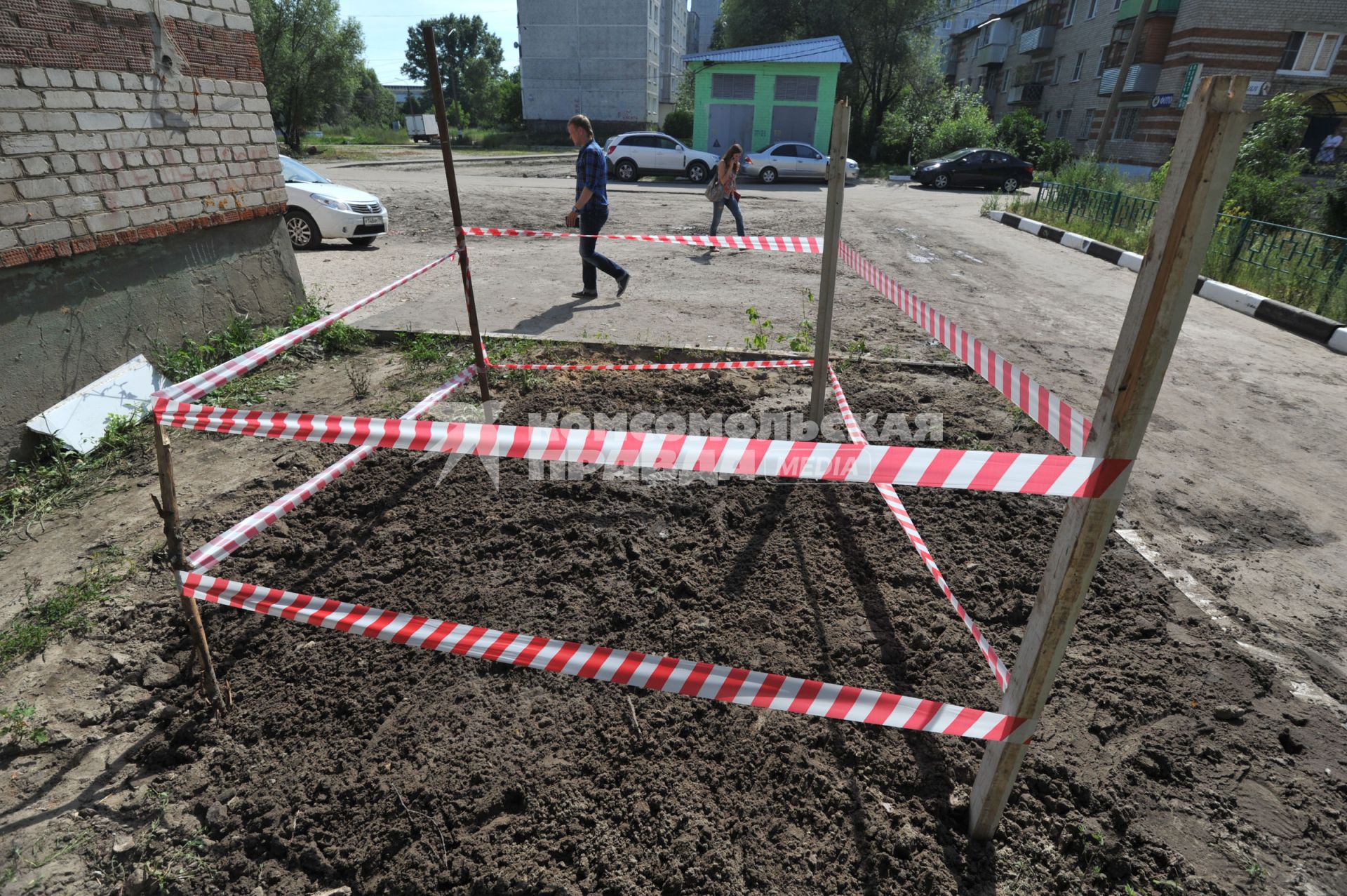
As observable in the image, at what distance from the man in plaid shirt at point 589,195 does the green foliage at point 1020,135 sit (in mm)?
28385

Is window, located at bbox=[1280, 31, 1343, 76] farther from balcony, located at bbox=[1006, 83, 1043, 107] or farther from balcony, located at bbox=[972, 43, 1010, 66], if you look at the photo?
balcony, located at bbox=[972, 43, 1010, 66]

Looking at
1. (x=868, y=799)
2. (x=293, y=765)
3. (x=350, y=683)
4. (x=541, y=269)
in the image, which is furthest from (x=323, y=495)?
(x=541, y=269)

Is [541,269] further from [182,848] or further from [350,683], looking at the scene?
[182,848]

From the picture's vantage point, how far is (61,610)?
3.11 meters

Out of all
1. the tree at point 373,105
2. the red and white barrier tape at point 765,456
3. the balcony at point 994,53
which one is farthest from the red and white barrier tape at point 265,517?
the tree at point 373,105

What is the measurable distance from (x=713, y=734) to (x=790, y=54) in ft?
102

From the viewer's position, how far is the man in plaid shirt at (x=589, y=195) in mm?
6703

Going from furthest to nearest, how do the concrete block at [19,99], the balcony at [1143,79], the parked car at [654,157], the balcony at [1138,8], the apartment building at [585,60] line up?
the apartment building at [585,60], the balcony at [1143,79], the balcony at [1138,8], the parked car at [654,157], the concrete block at [19,99]

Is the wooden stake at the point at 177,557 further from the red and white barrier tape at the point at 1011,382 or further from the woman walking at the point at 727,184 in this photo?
the woman walking at the point at 727,184

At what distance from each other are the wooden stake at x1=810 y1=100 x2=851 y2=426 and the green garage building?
26.2 meters

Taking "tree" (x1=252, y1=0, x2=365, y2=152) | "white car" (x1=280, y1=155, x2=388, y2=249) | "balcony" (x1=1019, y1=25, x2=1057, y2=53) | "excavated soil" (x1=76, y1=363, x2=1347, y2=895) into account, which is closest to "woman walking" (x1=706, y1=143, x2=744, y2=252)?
"white car" (x1=280, y1=155, x2=388, y2=249)

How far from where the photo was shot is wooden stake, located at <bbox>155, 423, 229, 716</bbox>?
2332 mm

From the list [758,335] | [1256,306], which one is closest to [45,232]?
[758,335]

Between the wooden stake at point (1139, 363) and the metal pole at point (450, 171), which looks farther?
the metal pole at point (450, 171)
